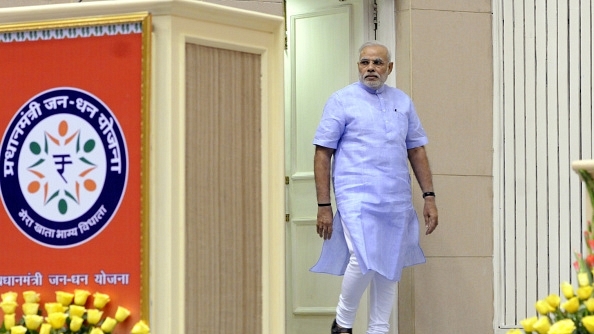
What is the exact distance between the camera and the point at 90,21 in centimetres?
289

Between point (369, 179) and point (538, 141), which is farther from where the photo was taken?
point (538, 141)

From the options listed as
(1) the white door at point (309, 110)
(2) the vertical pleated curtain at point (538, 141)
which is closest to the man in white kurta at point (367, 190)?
(2) the vertical pleated curtain at point (538, 141)

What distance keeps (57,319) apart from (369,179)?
345 cm

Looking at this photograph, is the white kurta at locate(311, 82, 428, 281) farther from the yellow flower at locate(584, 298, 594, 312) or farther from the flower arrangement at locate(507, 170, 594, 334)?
the yellow flower at locate(584, 298, 594, 312)

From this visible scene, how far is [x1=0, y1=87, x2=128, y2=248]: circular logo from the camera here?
2.88 m

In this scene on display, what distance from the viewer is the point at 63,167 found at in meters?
2.90

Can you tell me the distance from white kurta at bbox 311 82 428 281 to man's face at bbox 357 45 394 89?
52 mm

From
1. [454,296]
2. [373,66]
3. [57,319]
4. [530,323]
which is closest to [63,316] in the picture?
[57,319]

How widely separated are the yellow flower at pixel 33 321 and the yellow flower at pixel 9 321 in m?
0.04

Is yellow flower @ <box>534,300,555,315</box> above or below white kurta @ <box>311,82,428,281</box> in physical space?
below

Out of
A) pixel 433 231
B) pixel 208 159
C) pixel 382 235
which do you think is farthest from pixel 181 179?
pixel 433 231

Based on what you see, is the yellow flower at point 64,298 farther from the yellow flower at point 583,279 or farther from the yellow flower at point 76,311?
the yellow flower at point 583,279

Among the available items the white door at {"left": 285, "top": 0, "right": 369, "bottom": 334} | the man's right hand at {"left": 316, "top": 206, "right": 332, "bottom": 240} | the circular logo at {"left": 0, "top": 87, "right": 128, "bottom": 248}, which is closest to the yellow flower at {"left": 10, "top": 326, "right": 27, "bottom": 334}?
the circular logo at {"left": 0, "top": 87, "right": 128, "bottom": 248}

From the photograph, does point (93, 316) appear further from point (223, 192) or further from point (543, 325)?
point (543, 325)
